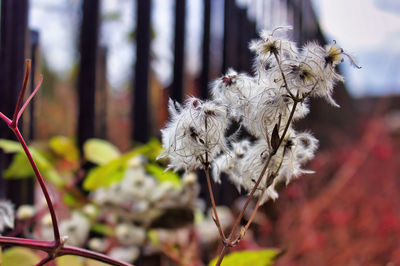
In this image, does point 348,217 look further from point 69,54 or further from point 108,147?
point 69,54

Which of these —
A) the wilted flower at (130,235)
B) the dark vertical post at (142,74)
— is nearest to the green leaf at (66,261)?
the wilted flower at (130,235)

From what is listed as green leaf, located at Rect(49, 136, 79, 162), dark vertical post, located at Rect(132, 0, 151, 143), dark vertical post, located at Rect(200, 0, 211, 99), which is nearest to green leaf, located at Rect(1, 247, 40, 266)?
green leaf, located at Rect(49, 136, 79, 162)

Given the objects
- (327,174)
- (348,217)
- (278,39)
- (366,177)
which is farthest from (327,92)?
(327,174)

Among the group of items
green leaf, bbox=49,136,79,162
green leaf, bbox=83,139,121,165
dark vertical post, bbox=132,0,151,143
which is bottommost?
green leaf, bbox=49,136,79,162

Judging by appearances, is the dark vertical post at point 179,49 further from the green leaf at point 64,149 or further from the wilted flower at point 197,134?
the wilted flower at point 197,134

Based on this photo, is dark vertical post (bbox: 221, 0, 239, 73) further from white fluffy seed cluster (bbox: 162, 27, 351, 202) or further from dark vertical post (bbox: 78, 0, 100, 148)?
white fluffy seed cluster (bbox: 162, 27, 351, 202)
